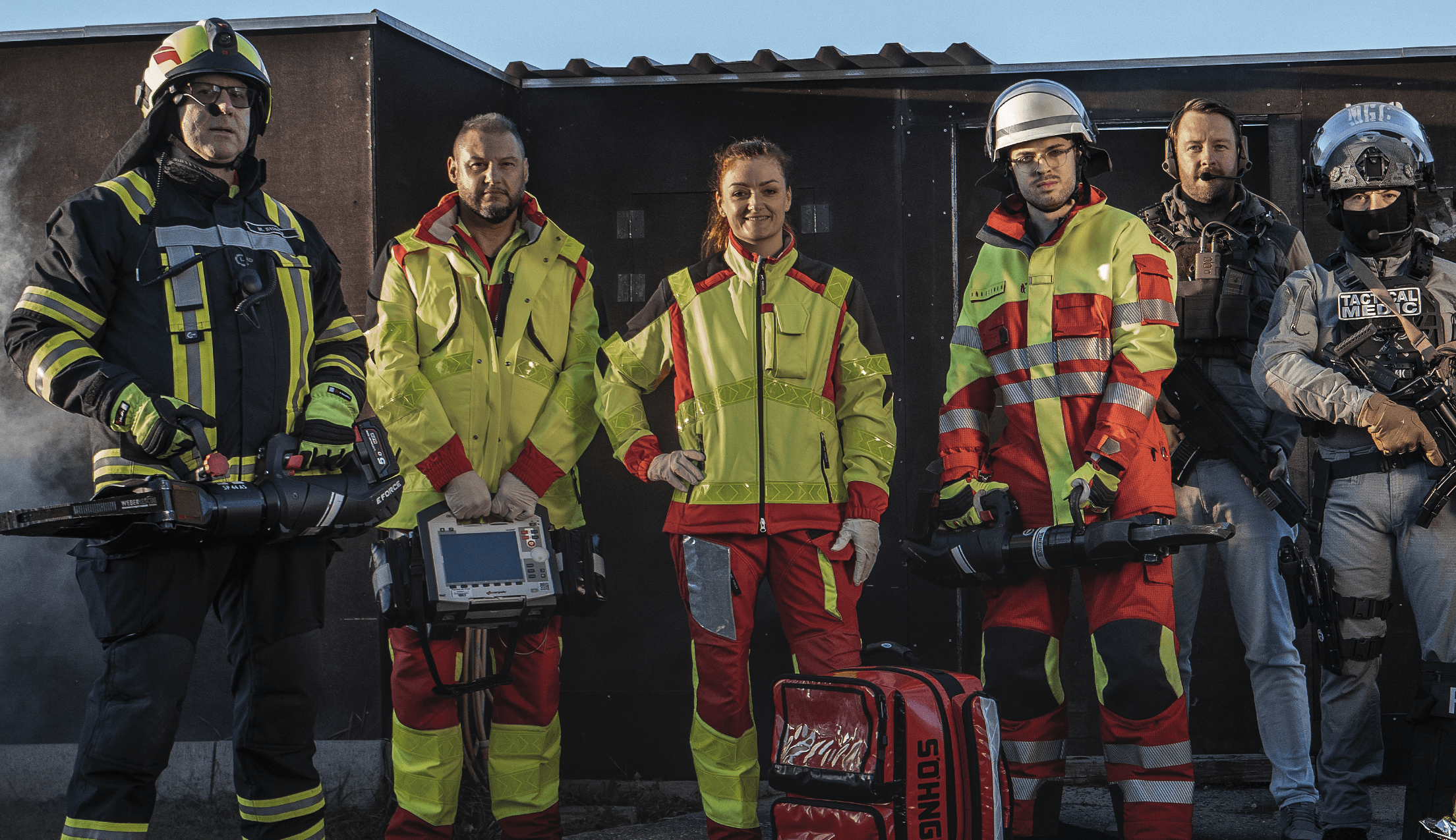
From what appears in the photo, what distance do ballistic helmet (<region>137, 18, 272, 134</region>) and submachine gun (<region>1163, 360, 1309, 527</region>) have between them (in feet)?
10.3

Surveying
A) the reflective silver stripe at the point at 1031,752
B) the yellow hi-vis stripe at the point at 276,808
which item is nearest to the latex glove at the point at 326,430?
the yellow hi-vis stripe at the point at 276,808

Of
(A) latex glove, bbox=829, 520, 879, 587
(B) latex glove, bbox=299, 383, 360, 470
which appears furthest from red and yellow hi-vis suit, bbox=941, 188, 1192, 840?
(B) latex glove, bbox=299, 383, 360, 470

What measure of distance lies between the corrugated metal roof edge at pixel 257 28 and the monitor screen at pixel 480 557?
7.67 ft

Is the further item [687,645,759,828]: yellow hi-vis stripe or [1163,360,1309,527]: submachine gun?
[1163,360,1309,527]: submachine gun

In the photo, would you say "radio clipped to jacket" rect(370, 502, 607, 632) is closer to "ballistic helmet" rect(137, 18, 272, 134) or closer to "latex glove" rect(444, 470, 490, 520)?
"latex glove" rect(444, 470, 490, 520)

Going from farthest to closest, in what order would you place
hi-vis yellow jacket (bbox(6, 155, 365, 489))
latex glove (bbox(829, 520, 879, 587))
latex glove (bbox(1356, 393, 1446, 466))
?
latex glove (bbox(829, 520, 879, 587)) → latex glove (bbox(1356, 393, 1446, 466)) → hi-vis yellow jacket (bbox(6, 155, 365, 489))

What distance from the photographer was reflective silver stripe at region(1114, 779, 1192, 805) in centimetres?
356

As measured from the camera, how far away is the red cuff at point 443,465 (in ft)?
12.9

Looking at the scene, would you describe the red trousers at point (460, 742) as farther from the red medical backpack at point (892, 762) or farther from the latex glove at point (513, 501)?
the red medical backpack at point (892, 762)

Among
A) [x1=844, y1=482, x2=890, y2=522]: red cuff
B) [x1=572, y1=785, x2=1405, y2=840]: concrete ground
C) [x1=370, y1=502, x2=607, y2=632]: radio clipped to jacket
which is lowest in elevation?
[x1=572, y1=785, x2=1405, y2=840]: concrete ground

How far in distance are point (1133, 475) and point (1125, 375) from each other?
31 centimetres

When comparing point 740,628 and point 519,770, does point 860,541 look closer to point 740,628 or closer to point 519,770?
point 740,628

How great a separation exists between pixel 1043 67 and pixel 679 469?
8.69 ft

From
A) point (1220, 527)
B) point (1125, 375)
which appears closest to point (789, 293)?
point (1125, 375)
